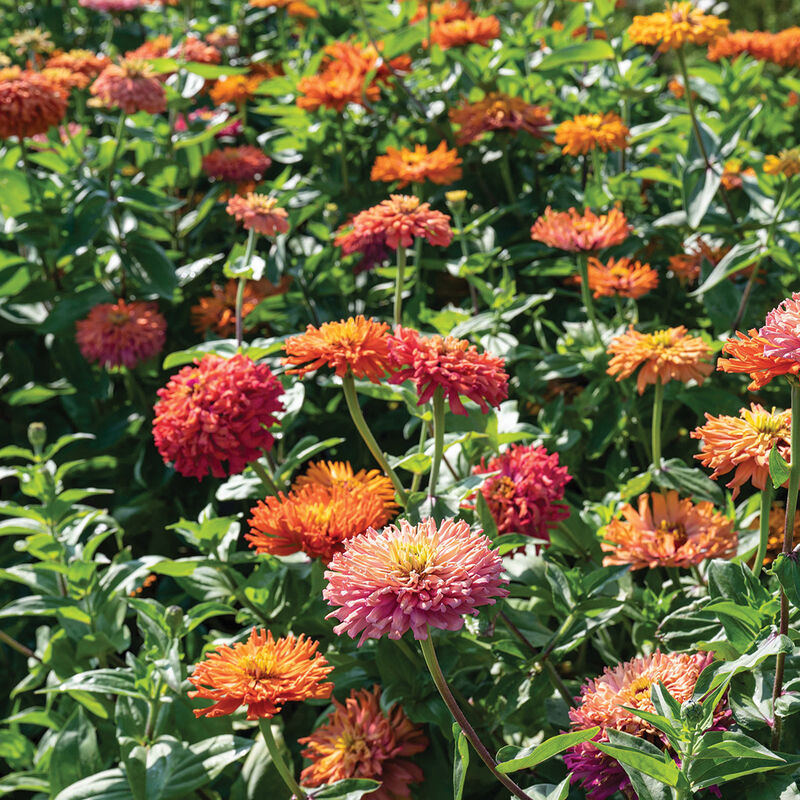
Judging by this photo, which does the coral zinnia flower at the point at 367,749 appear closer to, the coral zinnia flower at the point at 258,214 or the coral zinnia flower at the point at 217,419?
the coral zinnia flower at the point at 217,419

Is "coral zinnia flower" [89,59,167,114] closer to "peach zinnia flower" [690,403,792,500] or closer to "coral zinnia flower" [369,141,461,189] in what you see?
"coral zinnia flower" [369,141,461,189]

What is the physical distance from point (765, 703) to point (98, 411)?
1589 millimetres

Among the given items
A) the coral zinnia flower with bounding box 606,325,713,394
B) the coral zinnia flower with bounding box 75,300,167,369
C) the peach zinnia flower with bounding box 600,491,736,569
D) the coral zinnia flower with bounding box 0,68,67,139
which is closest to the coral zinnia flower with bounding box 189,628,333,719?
the peach zinnia flower with bounding box 600,491,736,569

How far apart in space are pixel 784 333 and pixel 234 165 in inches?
65.6

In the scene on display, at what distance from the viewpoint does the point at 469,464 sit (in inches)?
57.1

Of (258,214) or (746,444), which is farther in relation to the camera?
(258,214)

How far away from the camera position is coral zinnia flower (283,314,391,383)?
1.18 m

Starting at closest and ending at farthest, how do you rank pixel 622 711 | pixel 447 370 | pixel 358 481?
pixel 622 711, pixel 447 370, pixel 358 481

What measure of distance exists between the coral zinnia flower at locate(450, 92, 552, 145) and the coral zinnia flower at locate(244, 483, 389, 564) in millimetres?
999

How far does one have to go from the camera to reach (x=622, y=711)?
3.33 feet

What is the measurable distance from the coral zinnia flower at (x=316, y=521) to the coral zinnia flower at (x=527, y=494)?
0.16m

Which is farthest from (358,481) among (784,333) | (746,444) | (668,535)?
(784,333)

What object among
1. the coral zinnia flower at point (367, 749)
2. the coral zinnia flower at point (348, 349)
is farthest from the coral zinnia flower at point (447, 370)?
the coral zinnia flower at point (367, 749)

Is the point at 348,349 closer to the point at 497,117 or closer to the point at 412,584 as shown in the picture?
the point at 412,584
